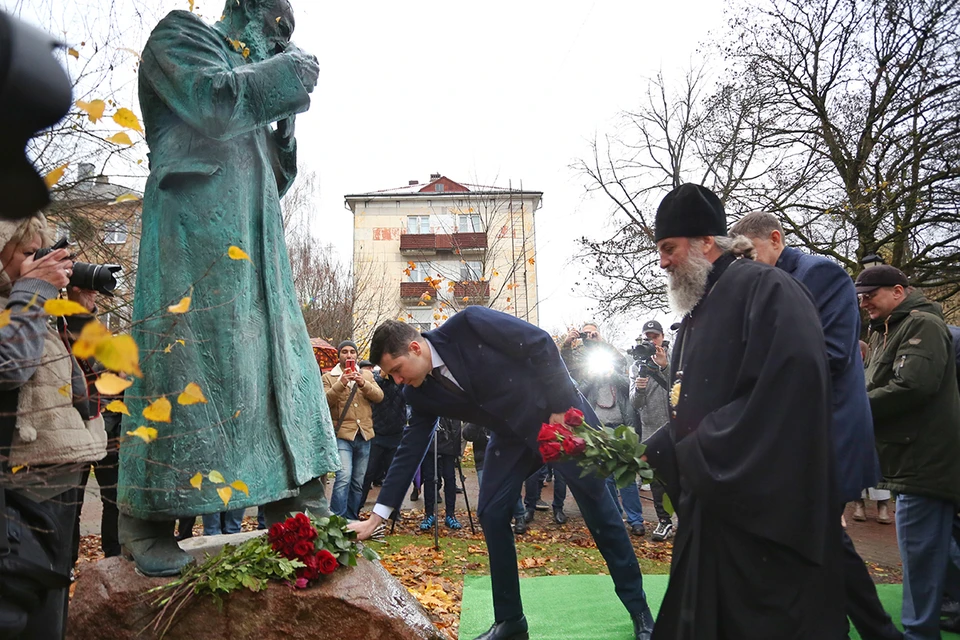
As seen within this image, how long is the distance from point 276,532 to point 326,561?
0.27 m

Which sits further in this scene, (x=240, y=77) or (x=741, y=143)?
(x=741, y=143)

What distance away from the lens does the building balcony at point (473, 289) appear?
1866 cm

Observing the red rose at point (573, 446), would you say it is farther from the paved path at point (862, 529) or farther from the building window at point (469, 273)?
the building window at point (469, 273)

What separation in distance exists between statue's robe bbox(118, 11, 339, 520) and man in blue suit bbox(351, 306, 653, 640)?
2.29 ft

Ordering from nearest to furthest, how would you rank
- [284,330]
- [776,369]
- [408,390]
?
[776,369]
[284,330]
[408,390]

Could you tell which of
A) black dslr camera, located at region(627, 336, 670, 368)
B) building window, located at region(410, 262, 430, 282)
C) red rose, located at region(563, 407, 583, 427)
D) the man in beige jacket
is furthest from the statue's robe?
building window, located at region(410, 262, 430, 282)

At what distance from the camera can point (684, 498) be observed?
2.64 meters

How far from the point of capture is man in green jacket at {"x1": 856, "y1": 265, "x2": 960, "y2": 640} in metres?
3.96

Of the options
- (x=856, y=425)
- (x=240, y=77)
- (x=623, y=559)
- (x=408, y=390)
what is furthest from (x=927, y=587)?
(x=240, y=77)

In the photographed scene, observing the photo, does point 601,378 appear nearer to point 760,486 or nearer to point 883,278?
point 883,278

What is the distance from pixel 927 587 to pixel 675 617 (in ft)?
7.58

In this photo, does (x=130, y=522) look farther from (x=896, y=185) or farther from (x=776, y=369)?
(x=896, y=185)

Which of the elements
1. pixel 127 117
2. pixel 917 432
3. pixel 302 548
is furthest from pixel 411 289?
pixel 127 117

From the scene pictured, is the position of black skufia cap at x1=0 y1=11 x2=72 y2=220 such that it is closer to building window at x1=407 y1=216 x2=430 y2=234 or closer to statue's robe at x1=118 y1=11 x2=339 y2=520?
statue's robe at x1=118 y1=11 x2=339 y2=520
